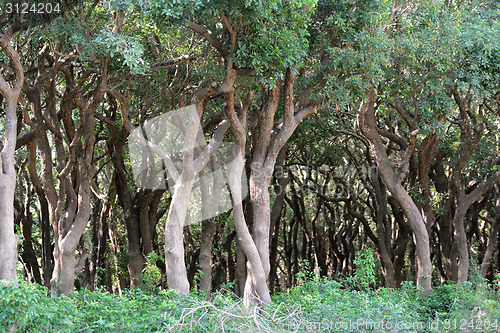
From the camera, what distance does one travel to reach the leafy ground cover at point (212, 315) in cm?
654

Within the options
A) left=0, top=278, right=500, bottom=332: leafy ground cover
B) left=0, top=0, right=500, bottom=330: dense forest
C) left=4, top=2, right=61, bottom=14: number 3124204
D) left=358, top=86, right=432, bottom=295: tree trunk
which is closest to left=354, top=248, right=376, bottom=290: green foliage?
left=0, top=0, right=500, bottom=330: dense forest

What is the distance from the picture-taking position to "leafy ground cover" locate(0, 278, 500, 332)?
21.4ft

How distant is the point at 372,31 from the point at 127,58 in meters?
4.72

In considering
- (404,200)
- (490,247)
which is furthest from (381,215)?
(404,200)

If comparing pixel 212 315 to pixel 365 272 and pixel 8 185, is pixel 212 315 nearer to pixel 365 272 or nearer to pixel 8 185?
pixel 8 185

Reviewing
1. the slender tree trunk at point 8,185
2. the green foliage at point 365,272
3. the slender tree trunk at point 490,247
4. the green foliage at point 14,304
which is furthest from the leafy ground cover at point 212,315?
the slender tree trunk at point 490,247

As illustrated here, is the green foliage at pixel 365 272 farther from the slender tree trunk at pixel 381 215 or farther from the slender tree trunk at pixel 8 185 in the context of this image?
the slender tree trunk at pixel 8 185

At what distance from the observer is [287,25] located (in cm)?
934

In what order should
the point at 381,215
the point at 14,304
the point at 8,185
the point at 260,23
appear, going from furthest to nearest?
the point at 381,215 < the point at 260,23 < the point at 8,185 < the point at 14,304

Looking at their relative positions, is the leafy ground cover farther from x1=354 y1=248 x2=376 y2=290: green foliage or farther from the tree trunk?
the tree trunk

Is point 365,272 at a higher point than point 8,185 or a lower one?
lower

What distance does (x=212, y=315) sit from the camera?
745cm

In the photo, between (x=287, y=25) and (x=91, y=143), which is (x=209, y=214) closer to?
(x=91, y=143)

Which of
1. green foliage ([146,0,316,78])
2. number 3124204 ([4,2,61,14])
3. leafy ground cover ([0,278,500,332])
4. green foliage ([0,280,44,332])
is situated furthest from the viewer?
number 3124204 ([4,2,61,14])
